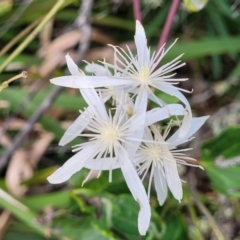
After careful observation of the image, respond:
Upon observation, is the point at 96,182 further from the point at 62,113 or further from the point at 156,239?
the point at 62,113

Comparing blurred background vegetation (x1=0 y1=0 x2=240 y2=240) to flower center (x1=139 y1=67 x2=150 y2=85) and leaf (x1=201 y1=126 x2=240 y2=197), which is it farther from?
flower center (x1=139 y1=67 x2=150 y2=85)

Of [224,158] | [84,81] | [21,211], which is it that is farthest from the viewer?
[21,211]

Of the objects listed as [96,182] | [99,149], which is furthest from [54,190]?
[99,149]

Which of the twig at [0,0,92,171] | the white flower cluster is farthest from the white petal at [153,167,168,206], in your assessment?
the twig at [0,0,92,171]

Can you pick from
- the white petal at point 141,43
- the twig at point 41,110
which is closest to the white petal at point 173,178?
the white petal at point 141,43

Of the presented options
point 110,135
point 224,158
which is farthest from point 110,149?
point 224,158

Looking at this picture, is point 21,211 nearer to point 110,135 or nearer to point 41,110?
point 41,110
